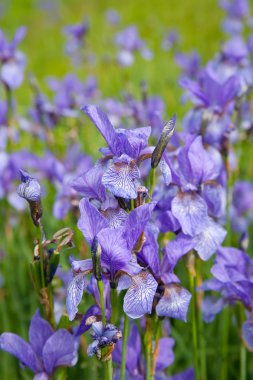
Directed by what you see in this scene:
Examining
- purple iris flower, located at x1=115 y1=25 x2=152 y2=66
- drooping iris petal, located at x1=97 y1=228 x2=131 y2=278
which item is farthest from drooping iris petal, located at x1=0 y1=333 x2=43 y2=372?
purple iris flower, located at x1=115 y1=25 x2=152 y2=66

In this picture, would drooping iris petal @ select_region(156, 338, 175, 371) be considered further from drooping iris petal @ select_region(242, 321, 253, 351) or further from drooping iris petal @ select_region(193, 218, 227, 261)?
drooping iris petal @ select_region(193, 218, 227, 261)

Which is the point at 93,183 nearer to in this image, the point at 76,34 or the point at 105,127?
the point at 105,127

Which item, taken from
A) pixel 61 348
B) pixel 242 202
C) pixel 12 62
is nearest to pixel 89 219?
pixel 61 348

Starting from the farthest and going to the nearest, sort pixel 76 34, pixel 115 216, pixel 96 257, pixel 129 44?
pixel 129 44 < pixel 76 34 < pixel 115 216 < pixel 96 257

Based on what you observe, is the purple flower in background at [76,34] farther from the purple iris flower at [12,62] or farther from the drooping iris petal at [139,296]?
the drooping iris petal at [139,296]

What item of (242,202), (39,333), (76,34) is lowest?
(39,333)

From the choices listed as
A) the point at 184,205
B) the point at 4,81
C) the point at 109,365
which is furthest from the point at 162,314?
the point at 4,81

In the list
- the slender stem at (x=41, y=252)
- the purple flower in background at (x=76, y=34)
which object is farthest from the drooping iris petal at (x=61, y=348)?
the purple flower in background at (x=76, y=34)

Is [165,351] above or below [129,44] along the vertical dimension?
below
